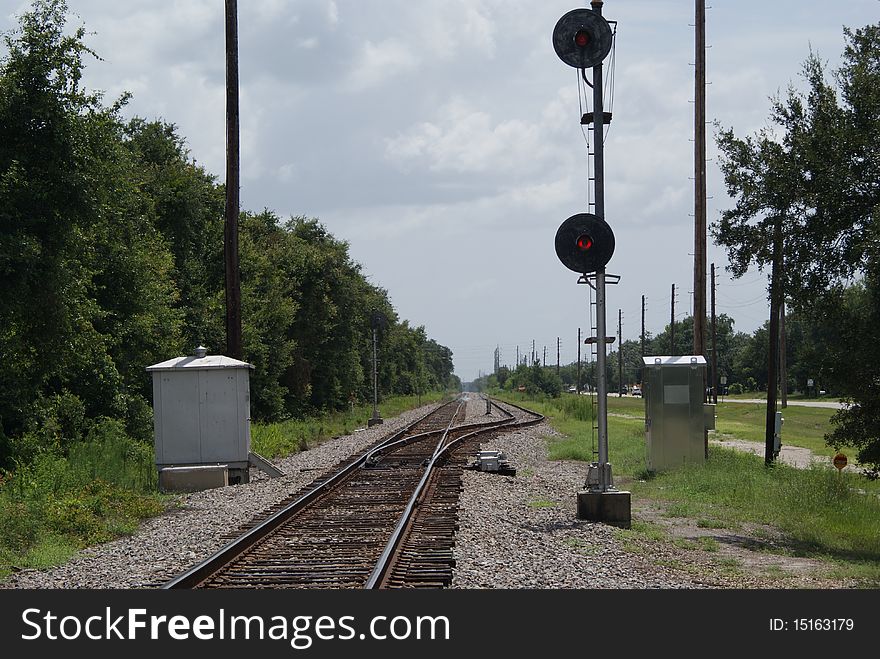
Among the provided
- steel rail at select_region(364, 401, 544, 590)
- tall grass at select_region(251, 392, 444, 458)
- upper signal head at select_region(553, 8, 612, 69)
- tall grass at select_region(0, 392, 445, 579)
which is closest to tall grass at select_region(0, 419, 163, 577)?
tall grass at select_region(0, 392, 445, 579)

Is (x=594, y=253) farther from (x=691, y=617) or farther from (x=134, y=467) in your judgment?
(x=134, y=467)

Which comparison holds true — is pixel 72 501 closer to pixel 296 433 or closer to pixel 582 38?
pixel 582 38

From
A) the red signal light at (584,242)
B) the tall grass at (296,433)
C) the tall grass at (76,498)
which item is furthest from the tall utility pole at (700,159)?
the tall grass at (76,498)

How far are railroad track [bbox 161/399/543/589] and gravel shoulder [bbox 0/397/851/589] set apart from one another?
34 cm

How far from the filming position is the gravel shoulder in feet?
32.4

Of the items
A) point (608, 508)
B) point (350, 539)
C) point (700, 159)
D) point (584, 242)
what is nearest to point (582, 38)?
point (584, 242)

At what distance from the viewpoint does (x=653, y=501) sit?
708 inches

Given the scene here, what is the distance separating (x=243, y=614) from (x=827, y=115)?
12.0m

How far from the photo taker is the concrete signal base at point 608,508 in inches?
551

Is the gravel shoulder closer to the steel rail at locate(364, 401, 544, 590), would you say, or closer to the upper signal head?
the steel rail at locate(364, 401, 544, 590)

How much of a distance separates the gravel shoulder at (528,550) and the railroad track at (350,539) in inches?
13.5

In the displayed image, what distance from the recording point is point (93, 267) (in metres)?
24.9

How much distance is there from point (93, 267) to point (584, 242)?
1475 centimetres

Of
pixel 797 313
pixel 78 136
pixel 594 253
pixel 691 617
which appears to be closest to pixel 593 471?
pixel 594 253
